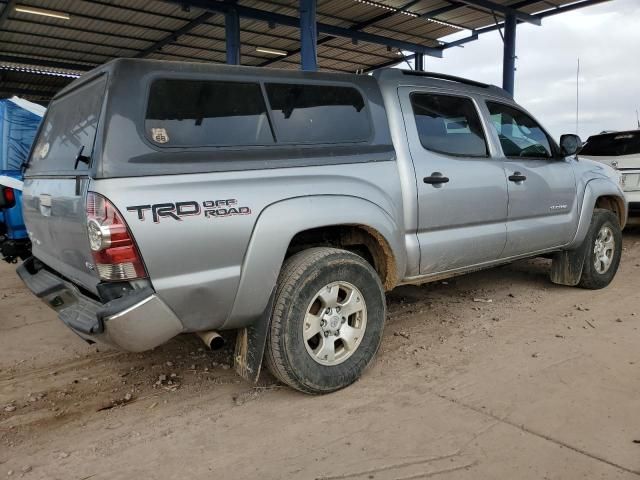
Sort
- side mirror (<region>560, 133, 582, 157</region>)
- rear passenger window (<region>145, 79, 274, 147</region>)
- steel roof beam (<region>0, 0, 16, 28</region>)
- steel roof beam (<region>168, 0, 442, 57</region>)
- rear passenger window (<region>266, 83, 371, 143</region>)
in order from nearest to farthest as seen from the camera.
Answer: rear passenger window (<region>145, 79, 274, 147</region>)
rear passenger window (<region>266, 83, 371, 143</region>)
side mirror (<region>560, 133, 582, 157</region>)
steel roof beam (<region>0, 0, 16, 28</region>)
steel roof beam (<region>168, 0, 442, 57</region>)

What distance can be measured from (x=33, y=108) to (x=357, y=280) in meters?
4.70

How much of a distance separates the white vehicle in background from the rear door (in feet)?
25.6

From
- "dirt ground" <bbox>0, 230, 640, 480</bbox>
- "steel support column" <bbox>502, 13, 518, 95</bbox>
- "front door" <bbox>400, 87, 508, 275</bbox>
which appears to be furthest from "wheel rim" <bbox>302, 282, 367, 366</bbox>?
"steel support column" <bbox>502, 13, 518, 95</bbox>

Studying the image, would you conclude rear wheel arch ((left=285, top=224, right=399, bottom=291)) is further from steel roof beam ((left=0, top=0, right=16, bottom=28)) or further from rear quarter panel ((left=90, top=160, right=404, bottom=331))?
steel roof beam ((left=0, top=0, right=16, bottom=28))

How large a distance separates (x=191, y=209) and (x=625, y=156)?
782 cm

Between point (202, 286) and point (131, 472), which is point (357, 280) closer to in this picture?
point (202, 286)

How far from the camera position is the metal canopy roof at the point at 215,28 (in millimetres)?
12125

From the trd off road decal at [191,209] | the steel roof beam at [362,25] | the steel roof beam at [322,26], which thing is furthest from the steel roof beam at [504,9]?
the trd off road decal at [191,209]

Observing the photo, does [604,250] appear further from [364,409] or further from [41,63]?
[41,63]

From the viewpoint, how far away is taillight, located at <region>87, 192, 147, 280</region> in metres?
2.35

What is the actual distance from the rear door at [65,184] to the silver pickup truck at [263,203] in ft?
0.05

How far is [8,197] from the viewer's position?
500 centimetres

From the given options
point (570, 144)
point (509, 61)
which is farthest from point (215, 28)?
point (570, 144)

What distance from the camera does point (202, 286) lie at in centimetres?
258
